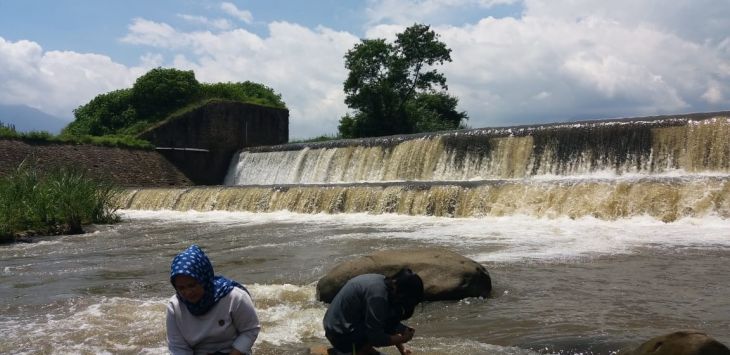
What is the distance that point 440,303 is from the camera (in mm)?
6316

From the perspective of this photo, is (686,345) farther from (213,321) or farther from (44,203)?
(44,203)

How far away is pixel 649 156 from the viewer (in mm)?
17688

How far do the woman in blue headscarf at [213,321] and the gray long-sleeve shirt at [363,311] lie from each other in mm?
714

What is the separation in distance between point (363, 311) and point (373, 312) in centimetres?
17

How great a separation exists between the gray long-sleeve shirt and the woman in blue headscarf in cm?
71

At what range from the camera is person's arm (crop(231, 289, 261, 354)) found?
9.78 feet

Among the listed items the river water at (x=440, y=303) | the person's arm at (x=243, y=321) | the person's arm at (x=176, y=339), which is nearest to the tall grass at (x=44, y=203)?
the river water at (x=440, y=303)

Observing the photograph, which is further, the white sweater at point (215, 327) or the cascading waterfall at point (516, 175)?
the cascading waterfall at point (516, 175)

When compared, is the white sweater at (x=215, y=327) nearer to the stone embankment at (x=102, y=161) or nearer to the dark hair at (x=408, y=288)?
the dark hair at (x=408, y=288)

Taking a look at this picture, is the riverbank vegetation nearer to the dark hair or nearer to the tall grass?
the tall grass

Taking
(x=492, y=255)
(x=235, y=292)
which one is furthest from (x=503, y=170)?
(x=235, y=292)

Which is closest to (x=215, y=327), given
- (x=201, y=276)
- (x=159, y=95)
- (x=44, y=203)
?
(x=201, y=276)

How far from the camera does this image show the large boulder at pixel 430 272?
20.9 ft

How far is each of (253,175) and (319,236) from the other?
18.2 meters
